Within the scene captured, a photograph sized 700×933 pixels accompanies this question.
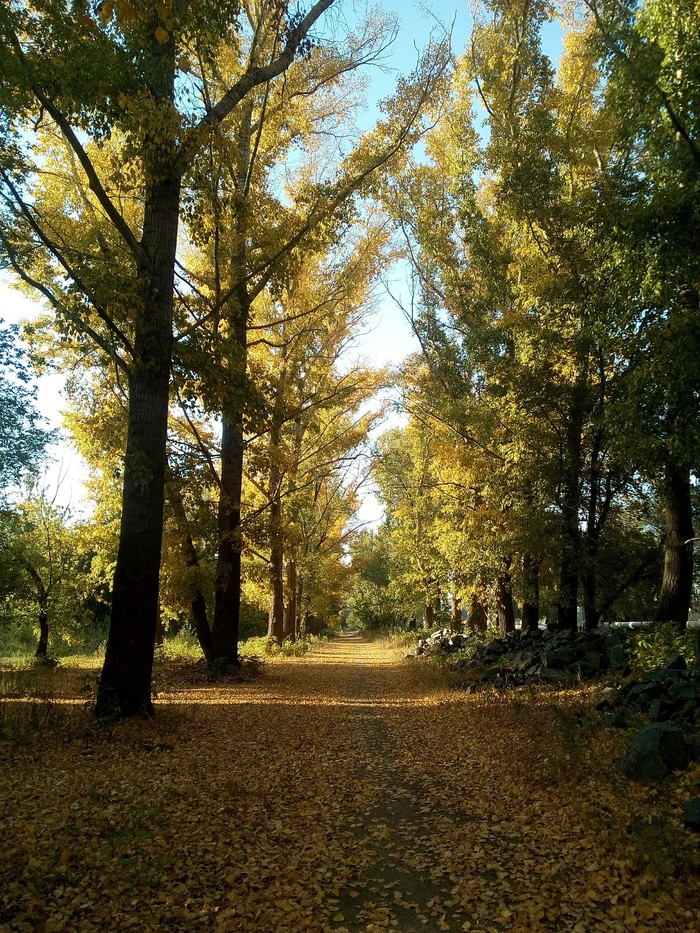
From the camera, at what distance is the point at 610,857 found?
4156mm

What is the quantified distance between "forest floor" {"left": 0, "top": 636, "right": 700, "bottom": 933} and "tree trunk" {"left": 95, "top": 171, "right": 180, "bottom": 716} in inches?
23.3

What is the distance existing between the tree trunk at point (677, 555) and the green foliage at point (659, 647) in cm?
97

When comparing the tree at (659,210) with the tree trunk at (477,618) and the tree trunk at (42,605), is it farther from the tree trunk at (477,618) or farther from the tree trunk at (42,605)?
the tree trunk at (42,605)

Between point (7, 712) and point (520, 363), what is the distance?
428 inches

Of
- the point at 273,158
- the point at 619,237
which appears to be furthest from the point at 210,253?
the point at 619,237

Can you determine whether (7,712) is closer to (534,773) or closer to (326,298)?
(534,773)

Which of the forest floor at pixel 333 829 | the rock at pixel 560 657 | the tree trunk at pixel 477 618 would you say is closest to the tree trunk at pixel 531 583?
the rock at pixel 560 657

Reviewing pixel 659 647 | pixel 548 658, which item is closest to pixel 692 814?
pixel 659 647

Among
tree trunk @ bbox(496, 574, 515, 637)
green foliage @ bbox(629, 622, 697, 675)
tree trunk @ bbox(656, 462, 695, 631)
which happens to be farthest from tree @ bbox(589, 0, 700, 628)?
tree trunk @ bbox(496, 574, 515, 637)

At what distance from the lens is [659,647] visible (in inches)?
335

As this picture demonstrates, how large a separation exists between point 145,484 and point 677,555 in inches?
332

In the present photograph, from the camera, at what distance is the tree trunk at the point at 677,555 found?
9992mm

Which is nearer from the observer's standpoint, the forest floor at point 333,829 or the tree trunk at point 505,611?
the forest floor at point 333,829

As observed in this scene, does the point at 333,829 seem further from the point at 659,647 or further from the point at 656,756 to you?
the point at 659,647
